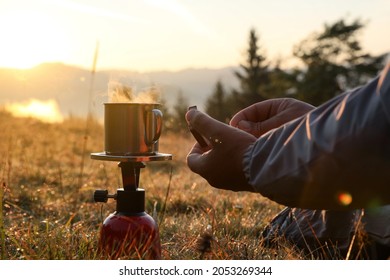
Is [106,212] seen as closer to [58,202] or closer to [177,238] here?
[58,202]

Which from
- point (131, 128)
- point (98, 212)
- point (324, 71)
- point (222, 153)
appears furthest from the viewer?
point (324, 71)

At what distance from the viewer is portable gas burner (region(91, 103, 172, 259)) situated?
2205 millimetres

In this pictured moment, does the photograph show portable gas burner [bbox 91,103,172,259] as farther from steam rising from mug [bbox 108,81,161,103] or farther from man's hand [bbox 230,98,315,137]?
man's hand [bbox 230,98,315,137]

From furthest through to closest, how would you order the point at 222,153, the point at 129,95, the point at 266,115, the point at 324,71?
the point at 324,71, the point at 266,115, the point at 129,95, the point at 222,153

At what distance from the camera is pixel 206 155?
6.53 feet

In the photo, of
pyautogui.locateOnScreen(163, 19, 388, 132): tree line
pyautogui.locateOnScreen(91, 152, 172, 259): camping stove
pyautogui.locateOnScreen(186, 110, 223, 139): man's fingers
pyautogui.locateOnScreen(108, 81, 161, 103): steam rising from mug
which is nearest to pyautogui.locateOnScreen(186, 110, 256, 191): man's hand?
pyautogui.locateOnScreen(186, 110, 223, 139): man's fingers

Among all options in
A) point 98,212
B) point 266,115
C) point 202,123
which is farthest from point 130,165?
point 98,212

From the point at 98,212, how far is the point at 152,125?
69.4 inches

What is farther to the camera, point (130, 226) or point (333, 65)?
point (333, 65)

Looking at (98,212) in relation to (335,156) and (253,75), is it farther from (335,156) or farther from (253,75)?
(253,75)

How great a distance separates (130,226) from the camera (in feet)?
7.32

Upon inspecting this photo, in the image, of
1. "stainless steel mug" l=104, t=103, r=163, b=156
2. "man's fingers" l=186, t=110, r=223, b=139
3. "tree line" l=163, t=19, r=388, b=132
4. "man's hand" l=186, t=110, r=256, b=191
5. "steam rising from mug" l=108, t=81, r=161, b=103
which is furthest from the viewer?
"tree line" l=163, t=19, r=388, b=132

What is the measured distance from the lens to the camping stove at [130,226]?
87.9 inches
